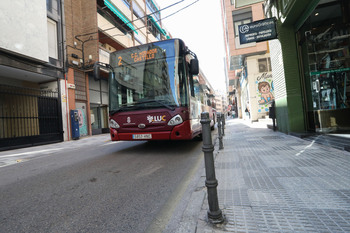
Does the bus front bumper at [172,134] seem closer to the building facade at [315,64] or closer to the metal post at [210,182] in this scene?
the metal post at [210,182]

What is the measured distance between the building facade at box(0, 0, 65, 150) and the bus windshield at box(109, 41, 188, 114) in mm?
6587

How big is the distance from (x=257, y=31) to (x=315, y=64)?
7.35 ft

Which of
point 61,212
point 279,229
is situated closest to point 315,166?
point 279,229

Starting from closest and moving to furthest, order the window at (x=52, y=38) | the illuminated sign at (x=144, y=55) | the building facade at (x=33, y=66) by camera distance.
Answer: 1. the illuminated sign at (x=144, y=55)
2. the building facade at (x=33, y=66)
3. the window at (x=52, y=38)

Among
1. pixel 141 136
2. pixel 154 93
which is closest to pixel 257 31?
pixel 154 93

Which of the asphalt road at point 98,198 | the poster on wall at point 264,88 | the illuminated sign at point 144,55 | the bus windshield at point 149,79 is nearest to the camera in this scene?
the asphalt road at point 98,198

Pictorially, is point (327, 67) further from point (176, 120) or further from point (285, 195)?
point (285, 195)

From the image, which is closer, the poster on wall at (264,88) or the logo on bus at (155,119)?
the logo on bus at (155,119)

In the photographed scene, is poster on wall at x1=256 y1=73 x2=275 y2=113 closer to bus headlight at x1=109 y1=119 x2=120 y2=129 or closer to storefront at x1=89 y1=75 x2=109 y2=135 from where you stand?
storefront at x1=89 y1=75 x2=109 y2=135

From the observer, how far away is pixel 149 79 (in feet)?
16.7

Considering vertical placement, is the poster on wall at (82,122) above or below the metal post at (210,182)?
above

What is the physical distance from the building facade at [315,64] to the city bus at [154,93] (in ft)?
12.2


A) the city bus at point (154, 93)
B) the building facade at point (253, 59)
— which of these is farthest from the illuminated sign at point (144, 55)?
the building facade at point (253, 59)

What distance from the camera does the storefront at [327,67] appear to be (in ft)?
19.4
